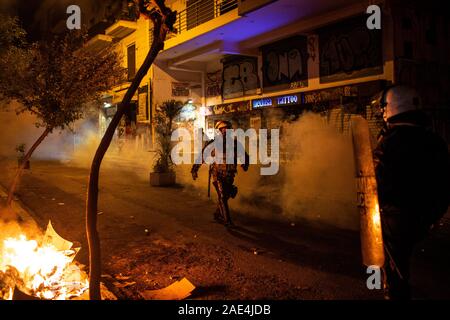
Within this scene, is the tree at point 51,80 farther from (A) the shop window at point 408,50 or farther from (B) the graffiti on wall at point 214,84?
(B) the graffiti on wall at point 214,84

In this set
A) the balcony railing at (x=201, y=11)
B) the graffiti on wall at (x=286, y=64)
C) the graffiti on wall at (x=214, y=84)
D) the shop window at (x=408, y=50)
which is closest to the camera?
the shop window at (x=408, y=50)

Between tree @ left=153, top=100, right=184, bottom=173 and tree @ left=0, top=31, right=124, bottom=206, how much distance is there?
15.5ft

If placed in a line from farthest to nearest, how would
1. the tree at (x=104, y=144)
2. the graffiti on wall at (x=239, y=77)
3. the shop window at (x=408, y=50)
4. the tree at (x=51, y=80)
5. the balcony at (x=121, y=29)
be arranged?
the balcony at (x=121, y=29), the graffiti on wall at (x=239, y=77), the shop window at (x=408, y=50), the tree at (x=51, y=80), the tree at (x=104, y=144)

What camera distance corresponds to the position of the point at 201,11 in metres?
16.0

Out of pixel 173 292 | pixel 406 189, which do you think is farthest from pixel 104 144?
pixel 406 189

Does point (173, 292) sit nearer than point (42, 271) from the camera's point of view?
No

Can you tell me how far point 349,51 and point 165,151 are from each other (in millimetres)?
6154

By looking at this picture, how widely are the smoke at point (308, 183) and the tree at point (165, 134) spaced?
0.95 metres

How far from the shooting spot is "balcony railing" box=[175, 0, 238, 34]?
1424cm

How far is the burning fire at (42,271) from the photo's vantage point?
3654mm

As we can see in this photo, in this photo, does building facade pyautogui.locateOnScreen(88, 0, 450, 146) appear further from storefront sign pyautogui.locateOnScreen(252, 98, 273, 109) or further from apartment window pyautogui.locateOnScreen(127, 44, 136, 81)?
apartment window pyautogui.locateOnScreen(127, 44, 136, 81)

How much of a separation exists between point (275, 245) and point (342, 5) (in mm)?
7615

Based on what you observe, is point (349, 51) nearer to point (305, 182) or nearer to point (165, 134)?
point (305, 182)

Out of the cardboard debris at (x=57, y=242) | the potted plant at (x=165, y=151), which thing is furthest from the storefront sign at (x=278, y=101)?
the cardboard debris at (x=57, y=242)
